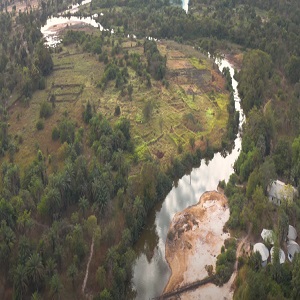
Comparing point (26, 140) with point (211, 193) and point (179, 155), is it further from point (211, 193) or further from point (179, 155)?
point (211, 193)

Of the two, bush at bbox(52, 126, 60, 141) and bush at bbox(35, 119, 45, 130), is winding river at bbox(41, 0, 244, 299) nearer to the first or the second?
bush at bbox(52, 126, 60, 141)

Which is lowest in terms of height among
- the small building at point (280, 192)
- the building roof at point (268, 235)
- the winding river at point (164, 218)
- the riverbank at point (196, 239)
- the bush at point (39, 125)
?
the winding river at point (164, 218)

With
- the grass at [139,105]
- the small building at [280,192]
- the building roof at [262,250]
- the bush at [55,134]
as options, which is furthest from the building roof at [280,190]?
the bush at [55,134]

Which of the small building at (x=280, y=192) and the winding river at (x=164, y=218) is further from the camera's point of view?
the small building at (x=280, y=192)

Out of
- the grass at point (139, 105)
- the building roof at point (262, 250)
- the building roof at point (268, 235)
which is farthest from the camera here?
the grass at point (139, 105)

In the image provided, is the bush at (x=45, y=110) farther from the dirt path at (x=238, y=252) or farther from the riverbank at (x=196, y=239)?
the dirt path at (x=238, y=252)

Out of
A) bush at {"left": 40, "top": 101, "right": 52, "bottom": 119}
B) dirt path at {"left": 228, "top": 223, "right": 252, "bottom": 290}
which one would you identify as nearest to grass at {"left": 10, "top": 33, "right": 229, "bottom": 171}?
bush at {"left": 40, "top": 101, "right": 52, "bottom": 119}

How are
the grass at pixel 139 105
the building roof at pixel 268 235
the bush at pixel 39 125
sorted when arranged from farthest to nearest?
1. the bush at pixel 39 125
2. the grass at pixel 139 105
3. the building roof at pixel 268 235

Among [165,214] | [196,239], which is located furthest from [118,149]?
[196,239]
